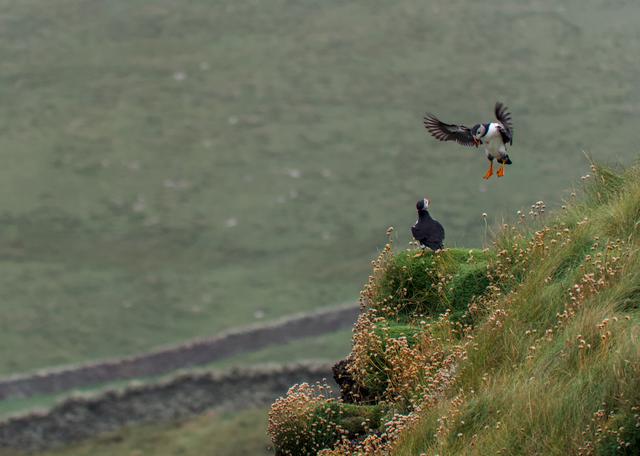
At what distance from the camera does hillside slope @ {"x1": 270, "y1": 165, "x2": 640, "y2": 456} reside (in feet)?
23.8

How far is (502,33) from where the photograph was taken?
84.3 ft

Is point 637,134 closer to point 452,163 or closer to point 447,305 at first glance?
point 452,163

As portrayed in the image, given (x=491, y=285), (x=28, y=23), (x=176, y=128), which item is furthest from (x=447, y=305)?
(x=28, y=23)

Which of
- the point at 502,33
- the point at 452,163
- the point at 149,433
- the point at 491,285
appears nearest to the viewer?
the point at 491,285

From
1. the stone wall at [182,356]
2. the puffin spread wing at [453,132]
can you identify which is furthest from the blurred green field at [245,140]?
the puffin spread wing at [453,132]

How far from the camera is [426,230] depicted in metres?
9.55

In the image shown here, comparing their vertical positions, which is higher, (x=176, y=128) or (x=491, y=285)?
(x=491, y=285)

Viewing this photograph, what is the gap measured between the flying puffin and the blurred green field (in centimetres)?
903

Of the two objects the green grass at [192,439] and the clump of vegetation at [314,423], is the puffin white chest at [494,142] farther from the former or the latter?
the green grass at [192,439]

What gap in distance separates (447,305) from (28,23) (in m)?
18.4

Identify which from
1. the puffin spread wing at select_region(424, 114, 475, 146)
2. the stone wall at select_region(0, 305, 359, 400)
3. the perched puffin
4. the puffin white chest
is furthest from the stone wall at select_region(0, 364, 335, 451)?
the puffin white chest

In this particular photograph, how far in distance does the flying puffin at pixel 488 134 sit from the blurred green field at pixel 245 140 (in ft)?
29.6

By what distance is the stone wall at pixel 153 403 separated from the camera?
17.5 metres

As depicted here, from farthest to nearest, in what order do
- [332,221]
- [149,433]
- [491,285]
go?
[332,221] → [149,433] → [491,285]
